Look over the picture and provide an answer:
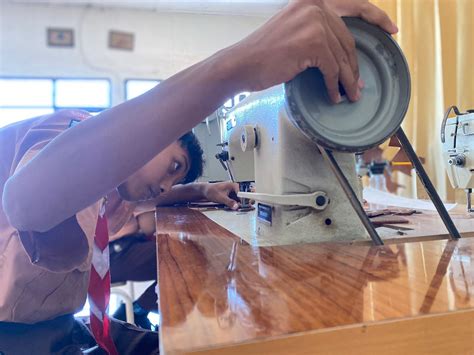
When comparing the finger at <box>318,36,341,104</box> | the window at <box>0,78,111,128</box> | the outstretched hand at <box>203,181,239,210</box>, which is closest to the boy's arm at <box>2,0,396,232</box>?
the finger at <box>318,36,341,104</box>

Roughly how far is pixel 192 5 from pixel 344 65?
4.54 metres

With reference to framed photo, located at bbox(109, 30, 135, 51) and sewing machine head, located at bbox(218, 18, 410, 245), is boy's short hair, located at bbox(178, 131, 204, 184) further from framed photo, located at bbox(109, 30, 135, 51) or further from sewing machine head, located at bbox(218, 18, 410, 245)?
framed photo, located at bbox(109, 30, 135, 51)

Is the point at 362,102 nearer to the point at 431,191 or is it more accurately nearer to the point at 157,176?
the point at 431,191

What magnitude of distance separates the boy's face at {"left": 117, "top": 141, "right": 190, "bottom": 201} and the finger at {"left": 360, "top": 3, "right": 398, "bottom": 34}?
0.85 meters

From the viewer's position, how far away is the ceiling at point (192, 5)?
4.53m

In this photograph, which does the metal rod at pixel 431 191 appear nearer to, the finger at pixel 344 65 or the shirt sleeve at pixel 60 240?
the finger at pixel 344 65

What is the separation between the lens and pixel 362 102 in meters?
0.59

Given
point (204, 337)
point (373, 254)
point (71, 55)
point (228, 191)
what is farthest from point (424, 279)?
point (71, 55)

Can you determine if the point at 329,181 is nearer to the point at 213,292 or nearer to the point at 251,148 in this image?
the point at 251,148

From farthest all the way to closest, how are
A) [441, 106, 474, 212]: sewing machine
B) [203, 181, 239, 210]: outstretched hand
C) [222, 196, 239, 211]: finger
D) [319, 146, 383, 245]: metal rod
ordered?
1. [203, 181, 239, 210]: outstretched hand
2. [222, 196, 239, 211]: finger
3. [441, 106, 474, 212]: sewing machine
4. [319, 146, 383, 245]: metal rod

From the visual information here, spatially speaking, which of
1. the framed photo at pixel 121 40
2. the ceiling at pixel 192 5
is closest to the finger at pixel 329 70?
the ceiling at pixel 192 5

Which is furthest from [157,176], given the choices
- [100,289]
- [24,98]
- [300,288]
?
[24,98]

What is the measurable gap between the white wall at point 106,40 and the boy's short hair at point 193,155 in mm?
3327

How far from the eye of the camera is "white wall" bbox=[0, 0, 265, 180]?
15.2ft
